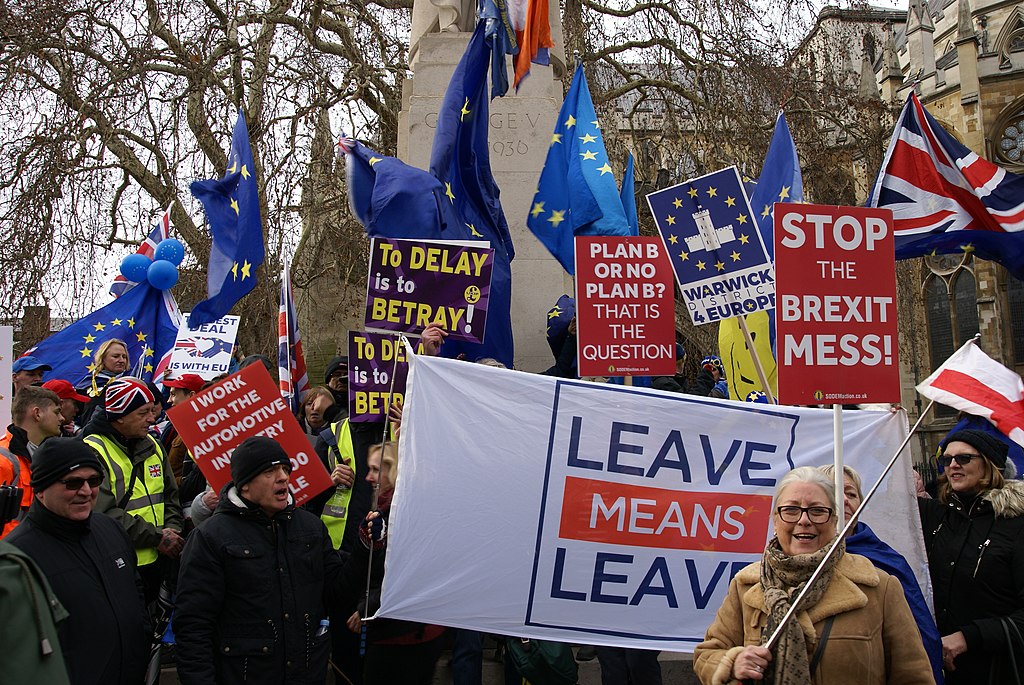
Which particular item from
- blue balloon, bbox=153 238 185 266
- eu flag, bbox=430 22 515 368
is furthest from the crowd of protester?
blue balloon, bbox=153 238 185 266

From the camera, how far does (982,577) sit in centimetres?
495

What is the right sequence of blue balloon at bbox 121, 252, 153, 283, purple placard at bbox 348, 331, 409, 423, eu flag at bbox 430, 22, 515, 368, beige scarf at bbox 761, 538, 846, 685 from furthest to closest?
blue balloon at bbox 121, 252, 153, 283
eu flag at bbox 430, 22, 515, 368
purple placard at bbox 348, 331, 409, 423
beige scarf at bbox 761, 538, 846, 685

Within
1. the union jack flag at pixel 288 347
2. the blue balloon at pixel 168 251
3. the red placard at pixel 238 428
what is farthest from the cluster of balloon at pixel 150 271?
the red placard at pixel 238 428

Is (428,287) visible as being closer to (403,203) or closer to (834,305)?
(403,203)

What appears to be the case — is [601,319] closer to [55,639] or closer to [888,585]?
[888,585]

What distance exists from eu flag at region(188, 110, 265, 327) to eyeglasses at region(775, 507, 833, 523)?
5484 millimetres

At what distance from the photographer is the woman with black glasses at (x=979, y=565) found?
15.7 feet

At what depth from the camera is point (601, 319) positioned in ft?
22.6

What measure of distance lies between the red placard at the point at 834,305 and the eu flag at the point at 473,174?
343 cm

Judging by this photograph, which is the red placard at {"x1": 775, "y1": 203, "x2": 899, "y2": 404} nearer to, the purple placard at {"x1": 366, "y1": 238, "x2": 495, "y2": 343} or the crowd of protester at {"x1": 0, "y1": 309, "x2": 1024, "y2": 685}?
the crowd of protester at {"x1": 0, "y1": 309, "x2": 1024, "y2": 685}

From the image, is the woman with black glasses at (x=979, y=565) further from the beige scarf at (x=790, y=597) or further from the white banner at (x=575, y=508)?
the beige scarf at (x=790, y=597)

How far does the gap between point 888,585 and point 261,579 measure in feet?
7.91

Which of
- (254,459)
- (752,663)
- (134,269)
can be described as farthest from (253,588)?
(134,269)

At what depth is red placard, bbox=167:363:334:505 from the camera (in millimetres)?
5477
